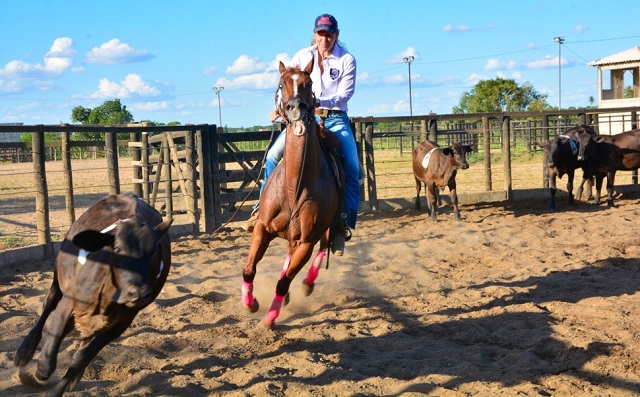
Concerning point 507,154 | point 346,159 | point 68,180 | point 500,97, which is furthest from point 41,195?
point 500,97

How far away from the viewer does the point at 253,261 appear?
7125mm

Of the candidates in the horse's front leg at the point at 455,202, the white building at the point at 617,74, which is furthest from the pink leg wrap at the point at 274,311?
the white building at the point at 617,74

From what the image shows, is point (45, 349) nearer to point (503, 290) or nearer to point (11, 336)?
point (11, 336)

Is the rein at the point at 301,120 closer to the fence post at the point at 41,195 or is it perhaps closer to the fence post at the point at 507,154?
the fence post at the point at 41,195

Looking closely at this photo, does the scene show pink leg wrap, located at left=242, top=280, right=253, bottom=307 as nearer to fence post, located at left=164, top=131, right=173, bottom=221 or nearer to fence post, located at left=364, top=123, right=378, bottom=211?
fence post, located at left=164, top=131, right=173, bottom=221

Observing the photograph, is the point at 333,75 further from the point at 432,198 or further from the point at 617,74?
the point at 617,74

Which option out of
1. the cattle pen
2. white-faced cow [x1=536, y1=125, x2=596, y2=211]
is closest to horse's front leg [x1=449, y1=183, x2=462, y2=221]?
the cattle pen

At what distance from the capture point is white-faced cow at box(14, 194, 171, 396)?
15.2ft

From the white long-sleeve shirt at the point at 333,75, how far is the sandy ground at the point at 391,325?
228 centimetres

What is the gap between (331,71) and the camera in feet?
25.2

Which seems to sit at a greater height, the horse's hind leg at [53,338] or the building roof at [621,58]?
the building roof at [621,58]

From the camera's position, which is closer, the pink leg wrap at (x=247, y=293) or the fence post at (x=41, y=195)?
the pink leg wrap at (x=247, y=293)

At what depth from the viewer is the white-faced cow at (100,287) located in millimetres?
4629

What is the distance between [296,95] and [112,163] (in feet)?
19.4
